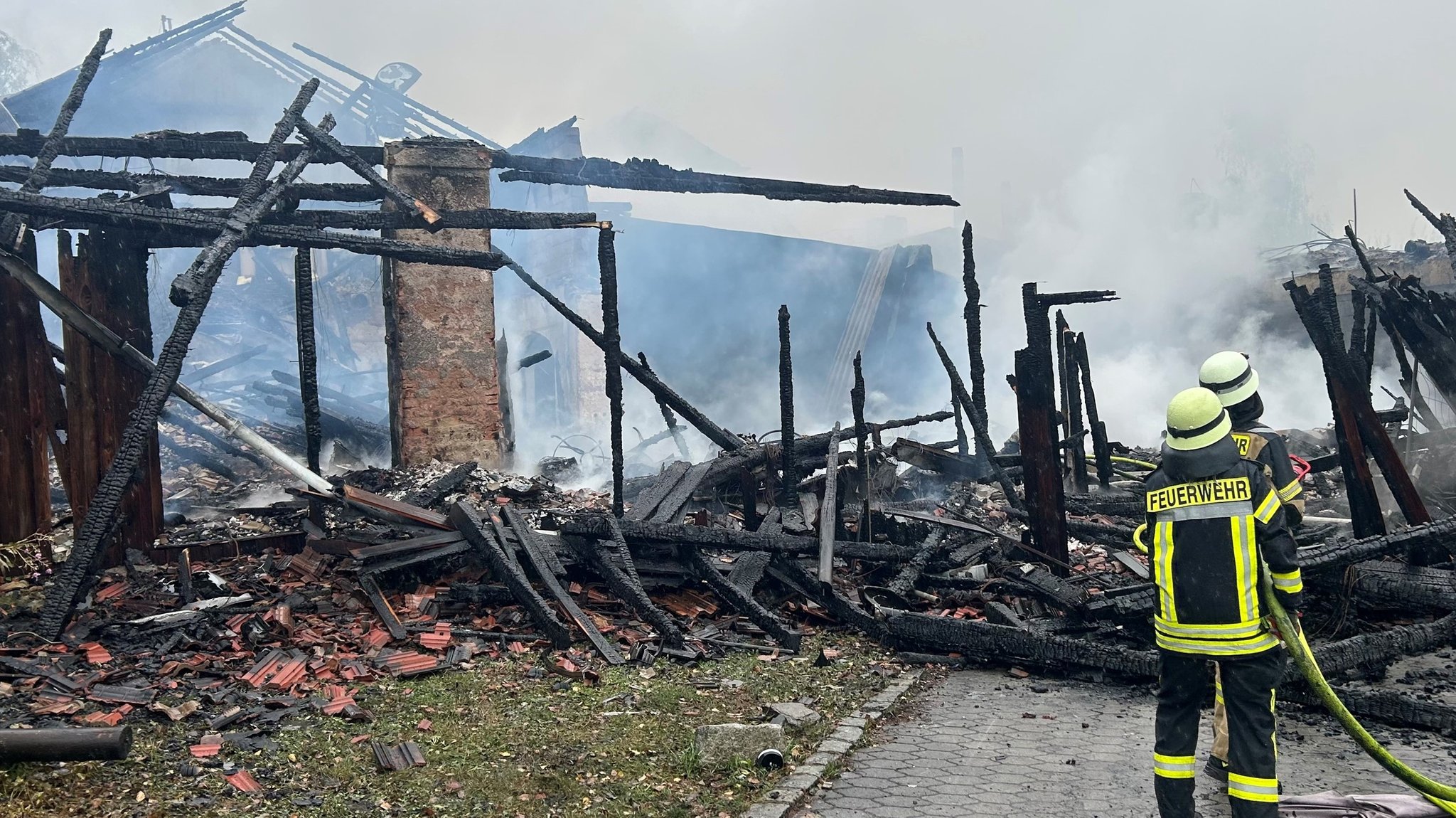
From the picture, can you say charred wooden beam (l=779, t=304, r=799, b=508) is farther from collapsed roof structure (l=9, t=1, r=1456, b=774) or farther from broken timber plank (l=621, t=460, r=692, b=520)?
broken timber plank (l=621, t=460, r=692, b=520)

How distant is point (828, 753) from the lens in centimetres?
532

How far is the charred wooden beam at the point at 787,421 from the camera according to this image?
10312mm

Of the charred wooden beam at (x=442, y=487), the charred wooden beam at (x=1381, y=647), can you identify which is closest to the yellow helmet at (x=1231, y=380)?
the charred wooden beam at (x=1381, y=647)

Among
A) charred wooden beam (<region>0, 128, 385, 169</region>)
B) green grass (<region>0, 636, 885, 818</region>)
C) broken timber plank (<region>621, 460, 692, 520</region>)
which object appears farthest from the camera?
charred wooden beam (<region>0, 128, 385, 169</region>)

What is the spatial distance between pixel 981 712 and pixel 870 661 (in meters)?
1.28

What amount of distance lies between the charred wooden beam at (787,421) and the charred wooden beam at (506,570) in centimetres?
338

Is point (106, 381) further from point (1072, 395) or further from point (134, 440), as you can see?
point (1072, 395)

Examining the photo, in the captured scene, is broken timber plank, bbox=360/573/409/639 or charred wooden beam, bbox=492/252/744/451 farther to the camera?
charred wooden beam, bbox=492/252/744/451

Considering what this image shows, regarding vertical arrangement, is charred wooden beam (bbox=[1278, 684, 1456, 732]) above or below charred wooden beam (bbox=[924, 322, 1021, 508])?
below

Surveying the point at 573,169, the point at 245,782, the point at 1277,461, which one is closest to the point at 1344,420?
the point at 1277,461

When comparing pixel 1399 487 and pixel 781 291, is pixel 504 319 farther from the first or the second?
pixel 1399 487

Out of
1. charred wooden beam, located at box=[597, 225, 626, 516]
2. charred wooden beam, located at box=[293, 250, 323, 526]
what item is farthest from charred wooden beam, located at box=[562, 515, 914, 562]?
charred wooden beam, located at box=[293, 250, 323, 526]

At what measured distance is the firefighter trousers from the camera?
3887 millimetres

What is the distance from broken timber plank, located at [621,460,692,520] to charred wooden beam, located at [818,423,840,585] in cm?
173
